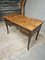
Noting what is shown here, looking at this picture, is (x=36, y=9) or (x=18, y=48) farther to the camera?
(x=36, y=9)

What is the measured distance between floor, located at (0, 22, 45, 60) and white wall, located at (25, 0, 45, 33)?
0.51m

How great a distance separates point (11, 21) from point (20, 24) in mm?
255

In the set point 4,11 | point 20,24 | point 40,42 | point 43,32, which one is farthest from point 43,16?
point 4,11

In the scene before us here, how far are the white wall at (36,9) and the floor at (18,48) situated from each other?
51 cm

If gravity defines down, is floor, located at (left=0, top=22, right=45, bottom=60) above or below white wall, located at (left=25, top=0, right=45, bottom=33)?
below

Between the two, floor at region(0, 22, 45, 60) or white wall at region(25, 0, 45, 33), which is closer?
floor at region(0, 22, 45, 60)

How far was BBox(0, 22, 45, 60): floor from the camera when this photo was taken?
169cm

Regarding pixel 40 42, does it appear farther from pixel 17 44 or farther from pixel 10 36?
pixel 10 36

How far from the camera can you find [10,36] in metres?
2.27

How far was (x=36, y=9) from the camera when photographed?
7.80 ft

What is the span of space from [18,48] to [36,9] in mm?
1169

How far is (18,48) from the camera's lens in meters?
1.88

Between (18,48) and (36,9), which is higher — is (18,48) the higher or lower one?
the lower one

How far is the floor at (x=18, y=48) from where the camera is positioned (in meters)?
1.69
